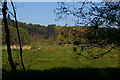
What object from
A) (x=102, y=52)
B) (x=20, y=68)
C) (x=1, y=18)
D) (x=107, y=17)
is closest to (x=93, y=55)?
(x=102, y=52)

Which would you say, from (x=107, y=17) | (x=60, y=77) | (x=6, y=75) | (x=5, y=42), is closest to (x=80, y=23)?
(x=107, y=17)

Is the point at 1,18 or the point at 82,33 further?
the point at 82,33

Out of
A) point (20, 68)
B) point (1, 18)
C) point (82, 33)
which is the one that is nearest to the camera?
point (1, 18)

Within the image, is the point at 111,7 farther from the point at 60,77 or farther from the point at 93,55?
the point at 60,77

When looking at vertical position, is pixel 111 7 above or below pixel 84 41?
above

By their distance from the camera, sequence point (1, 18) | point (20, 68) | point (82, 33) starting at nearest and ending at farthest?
point (1, 18) < point (82, 33) < point (20, 68)

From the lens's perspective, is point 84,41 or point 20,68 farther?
point 20,68

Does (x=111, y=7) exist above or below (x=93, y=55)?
above

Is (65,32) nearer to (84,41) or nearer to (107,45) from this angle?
(84,41)

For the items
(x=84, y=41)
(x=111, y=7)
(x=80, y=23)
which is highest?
(x=111, y=7)

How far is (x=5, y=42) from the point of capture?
5.52 meters

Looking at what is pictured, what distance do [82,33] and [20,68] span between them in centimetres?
234

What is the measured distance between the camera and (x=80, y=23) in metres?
5.79

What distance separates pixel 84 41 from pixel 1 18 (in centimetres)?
246
